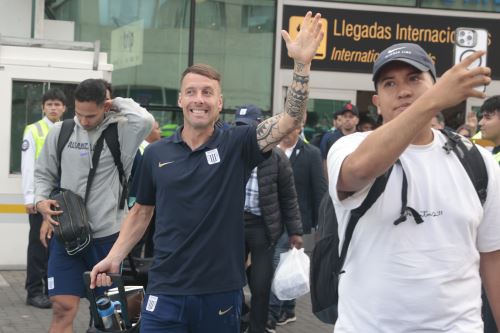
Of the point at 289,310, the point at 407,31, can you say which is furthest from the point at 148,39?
the point at 289,310

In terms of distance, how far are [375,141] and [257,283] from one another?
5.49m

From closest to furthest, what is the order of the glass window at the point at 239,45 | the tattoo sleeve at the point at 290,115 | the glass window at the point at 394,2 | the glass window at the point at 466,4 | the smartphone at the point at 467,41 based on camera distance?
the tattoo sleeve at the point at 290,115, the smartphone at the point at 467,41, the glass window at the point at 239,45, the glass window at the point at 394,2, the glass window at the point at 466,4

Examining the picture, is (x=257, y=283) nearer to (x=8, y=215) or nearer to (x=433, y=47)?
(x=8, y=215)

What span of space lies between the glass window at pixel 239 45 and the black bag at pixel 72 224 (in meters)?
8.65

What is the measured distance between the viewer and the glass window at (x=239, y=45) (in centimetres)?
1500

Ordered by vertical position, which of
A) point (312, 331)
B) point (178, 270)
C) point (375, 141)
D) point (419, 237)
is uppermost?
point (375, 141)

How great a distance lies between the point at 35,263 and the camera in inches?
383

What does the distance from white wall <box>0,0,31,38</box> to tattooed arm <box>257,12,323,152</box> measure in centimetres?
901

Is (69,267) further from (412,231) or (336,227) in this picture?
(412,231)

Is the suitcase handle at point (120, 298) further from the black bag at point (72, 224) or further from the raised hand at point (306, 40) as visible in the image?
the raised hand at point (306, 40)

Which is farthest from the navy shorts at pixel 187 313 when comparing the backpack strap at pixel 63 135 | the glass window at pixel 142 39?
the glass window at pixel 142 39

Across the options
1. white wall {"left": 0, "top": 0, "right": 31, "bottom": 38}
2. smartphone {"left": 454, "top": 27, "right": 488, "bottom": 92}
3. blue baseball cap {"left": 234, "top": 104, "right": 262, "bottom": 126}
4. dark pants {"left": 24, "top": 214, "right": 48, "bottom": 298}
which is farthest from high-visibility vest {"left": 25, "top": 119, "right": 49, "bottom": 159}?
smartphone {"left": 454, "top": 27, "right": 488, "bottom": 92}

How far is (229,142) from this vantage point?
493cm

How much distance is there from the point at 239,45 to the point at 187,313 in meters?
10.6
